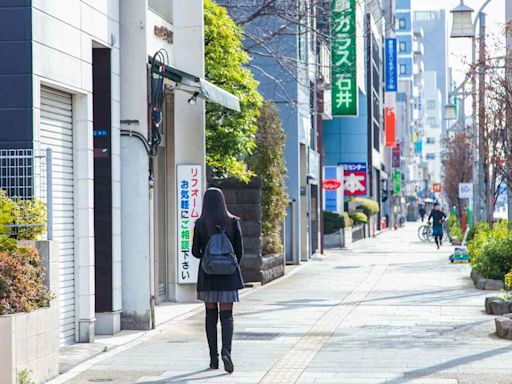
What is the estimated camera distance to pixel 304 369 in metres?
11.7

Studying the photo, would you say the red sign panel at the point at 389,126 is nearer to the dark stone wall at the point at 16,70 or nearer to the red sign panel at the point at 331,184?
the red sign panel at the point at 331,184

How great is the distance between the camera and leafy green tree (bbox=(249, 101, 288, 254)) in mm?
27266

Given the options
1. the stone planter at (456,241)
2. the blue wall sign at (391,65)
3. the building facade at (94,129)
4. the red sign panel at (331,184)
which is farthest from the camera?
the blue wall sign at (391,65)

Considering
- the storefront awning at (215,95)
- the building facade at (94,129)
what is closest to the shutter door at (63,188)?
the building facade at (94,129)

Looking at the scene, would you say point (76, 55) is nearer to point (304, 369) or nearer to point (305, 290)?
point (304, 369)

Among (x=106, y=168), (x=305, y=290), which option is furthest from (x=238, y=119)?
(x=106, y=168)

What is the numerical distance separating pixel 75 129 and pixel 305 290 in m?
A: 10.3

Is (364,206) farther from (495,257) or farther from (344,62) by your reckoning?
(495,257)

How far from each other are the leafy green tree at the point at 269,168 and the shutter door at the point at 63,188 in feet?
43.1

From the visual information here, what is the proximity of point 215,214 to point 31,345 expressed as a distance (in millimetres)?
2265

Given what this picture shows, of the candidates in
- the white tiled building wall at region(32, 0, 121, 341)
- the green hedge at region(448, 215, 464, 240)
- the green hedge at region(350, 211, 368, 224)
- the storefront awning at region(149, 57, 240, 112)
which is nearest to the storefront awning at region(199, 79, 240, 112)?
the storefront awning at region(149, 57, 240, 112)

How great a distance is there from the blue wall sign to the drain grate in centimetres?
7736

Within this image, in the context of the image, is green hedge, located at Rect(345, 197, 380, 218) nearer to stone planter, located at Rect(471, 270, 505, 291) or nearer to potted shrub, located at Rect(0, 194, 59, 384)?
stone planter, located at Rect(471, 270, 505, 291)

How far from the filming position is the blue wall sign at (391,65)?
91188 millimetres
